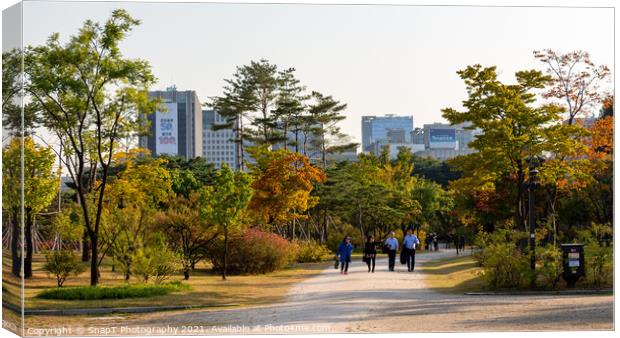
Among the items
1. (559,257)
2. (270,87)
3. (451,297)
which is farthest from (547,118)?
(270,87)

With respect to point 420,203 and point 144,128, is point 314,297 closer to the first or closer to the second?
point 144,128

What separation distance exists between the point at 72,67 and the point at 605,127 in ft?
36.5

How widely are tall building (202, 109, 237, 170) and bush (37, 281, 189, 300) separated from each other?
3034mm

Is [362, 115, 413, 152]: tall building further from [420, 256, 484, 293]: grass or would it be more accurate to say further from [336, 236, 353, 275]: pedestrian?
[336, 236, 353, 275]: pedestrian

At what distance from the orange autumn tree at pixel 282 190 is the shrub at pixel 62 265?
6883mm

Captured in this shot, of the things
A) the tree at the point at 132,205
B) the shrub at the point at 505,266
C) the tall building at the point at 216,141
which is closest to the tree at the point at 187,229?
the tree at the point at 132,205

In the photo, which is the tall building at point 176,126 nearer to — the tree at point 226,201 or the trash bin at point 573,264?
the tree at point 226,201

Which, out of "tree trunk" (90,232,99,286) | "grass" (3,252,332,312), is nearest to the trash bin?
"grass" (3,252,332,312)

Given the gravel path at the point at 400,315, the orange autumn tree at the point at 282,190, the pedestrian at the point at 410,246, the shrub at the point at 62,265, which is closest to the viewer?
the gravel path at the point at 400,315

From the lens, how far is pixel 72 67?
19.1 meters

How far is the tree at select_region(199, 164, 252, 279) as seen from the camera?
Result: 25344 millimetres

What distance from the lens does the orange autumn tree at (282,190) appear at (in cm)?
2791

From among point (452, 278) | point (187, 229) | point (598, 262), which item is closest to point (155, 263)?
point (187, 229)

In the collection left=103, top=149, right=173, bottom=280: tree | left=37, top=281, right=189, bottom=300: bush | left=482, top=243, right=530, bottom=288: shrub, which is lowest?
left=37, top=281, right=189, bottom=300: bush
